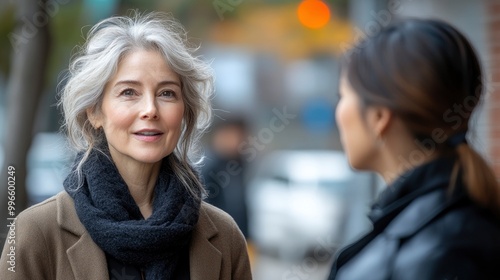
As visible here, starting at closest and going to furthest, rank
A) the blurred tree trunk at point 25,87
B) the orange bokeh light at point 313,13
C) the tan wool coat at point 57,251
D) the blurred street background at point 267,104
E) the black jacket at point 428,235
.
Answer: the black jacket at point 428,235, the tan wool coat at point 57,251, the blurred tree trunk at point 25,87, the blurred street background at point 267,104, the orange bokeh light at point 313,13

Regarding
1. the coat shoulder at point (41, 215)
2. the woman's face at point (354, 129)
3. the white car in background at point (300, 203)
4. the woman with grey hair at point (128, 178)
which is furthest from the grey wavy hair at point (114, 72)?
the white car in background at point (300, 203)

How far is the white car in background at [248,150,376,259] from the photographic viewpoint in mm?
9516

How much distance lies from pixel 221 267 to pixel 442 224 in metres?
1.06

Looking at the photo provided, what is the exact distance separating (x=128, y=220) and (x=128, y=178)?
0.14 metres

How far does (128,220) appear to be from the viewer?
98.1 inches

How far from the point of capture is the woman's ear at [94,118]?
2.55 metres

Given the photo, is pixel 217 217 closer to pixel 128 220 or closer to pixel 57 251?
pixel 128 220

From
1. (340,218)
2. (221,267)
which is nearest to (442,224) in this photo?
(221,267)

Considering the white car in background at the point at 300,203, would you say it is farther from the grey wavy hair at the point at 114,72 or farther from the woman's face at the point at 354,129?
the woman's face at the point at 354,129

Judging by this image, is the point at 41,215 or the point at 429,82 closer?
the point at 429,82

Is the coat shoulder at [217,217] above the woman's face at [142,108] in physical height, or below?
below

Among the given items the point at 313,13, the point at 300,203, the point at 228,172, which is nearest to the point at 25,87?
the point at 228,172

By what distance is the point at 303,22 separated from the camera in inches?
410

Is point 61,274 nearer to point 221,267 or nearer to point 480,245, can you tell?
point 221,267
